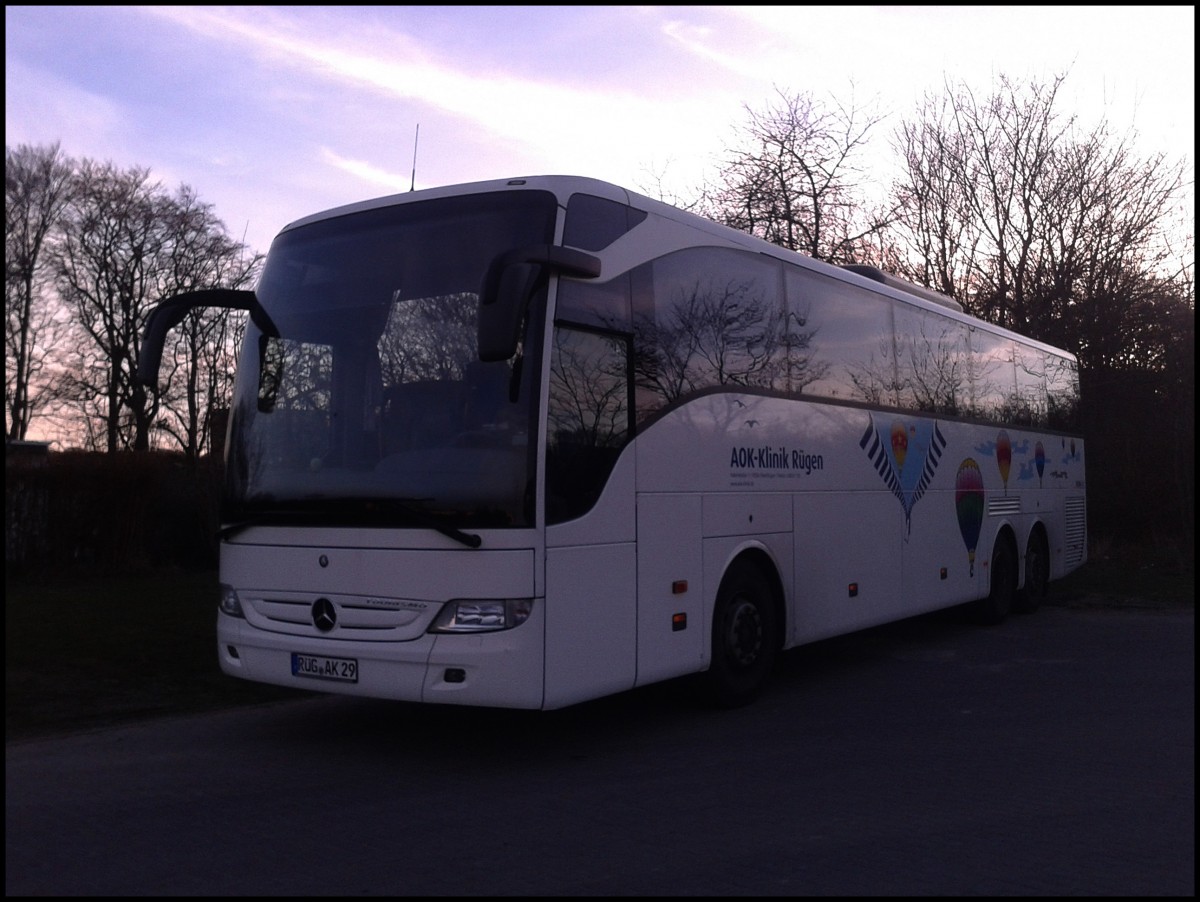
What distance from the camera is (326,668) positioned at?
7.30 m

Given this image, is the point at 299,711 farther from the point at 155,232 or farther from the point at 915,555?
the point at 155,232

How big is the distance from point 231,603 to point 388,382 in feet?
6.70

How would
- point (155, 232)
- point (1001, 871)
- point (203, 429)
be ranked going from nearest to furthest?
point (1001, 871), point (203, 429), point (155, 232)

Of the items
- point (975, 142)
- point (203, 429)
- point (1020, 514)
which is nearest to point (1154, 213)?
point (975, 142)

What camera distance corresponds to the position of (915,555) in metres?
12.0

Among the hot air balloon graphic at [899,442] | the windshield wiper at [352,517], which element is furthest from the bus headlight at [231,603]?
the hot air balloon graphic at [899,442]

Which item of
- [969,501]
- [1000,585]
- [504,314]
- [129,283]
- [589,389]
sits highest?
[129,283]

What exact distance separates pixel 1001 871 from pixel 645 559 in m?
3.28

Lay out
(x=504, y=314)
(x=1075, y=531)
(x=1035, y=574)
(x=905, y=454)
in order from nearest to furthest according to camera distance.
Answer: (x=504, y=314)
(x=905, y=454)
(x=1035, y=574)
(x=1075, y=531)

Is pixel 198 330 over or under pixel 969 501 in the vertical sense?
over

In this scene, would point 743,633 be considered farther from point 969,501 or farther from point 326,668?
point 969,501

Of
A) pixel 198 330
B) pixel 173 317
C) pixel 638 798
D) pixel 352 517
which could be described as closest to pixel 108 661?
pixel 173 317

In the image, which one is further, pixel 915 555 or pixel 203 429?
pixel 203 429

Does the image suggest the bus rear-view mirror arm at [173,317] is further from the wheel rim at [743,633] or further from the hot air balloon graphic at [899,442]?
the hot air balloon graphic at [899,442]
